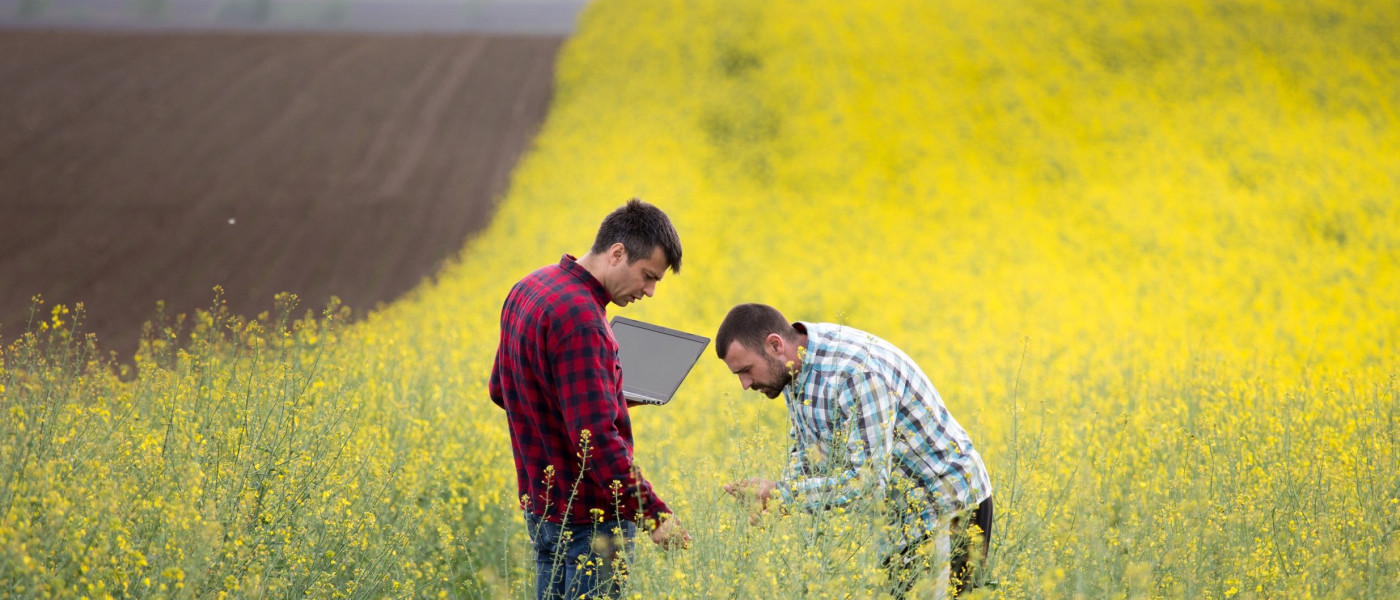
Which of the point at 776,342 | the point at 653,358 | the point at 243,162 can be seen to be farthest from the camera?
the point at 243,162

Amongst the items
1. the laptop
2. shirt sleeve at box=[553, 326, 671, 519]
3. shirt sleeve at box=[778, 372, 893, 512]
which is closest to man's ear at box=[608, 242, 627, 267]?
shirt sleeve at box=[553, 326, 671, 519]

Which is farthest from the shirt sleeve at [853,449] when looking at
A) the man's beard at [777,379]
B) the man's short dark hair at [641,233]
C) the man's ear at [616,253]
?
the man's ear at [616,253]

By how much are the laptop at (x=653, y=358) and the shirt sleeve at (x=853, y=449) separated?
1.67ft

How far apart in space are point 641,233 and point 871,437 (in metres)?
0.97

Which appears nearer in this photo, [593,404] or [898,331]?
[593,404]

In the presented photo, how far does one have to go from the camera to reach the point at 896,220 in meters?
14.9

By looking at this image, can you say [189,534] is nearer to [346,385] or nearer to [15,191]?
[346,385]

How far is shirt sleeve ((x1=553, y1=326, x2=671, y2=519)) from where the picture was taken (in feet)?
8.83

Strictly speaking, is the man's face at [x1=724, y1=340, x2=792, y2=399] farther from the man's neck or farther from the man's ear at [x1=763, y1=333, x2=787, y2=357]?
the man's neck

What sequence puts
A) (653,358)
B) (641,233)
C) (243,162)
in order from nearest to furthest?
(641,233), (653,358), (243,162)

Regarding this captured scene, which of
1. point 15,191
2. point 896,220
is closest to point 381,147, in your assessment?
point 15,191

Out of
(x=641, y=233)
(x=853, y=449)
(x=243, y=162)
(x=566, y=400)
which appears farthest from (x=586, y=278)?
(x=243, y=162)

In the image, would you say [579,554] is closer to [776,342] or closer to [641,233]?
[776,342]

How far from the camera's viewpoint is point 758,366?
312 cm
